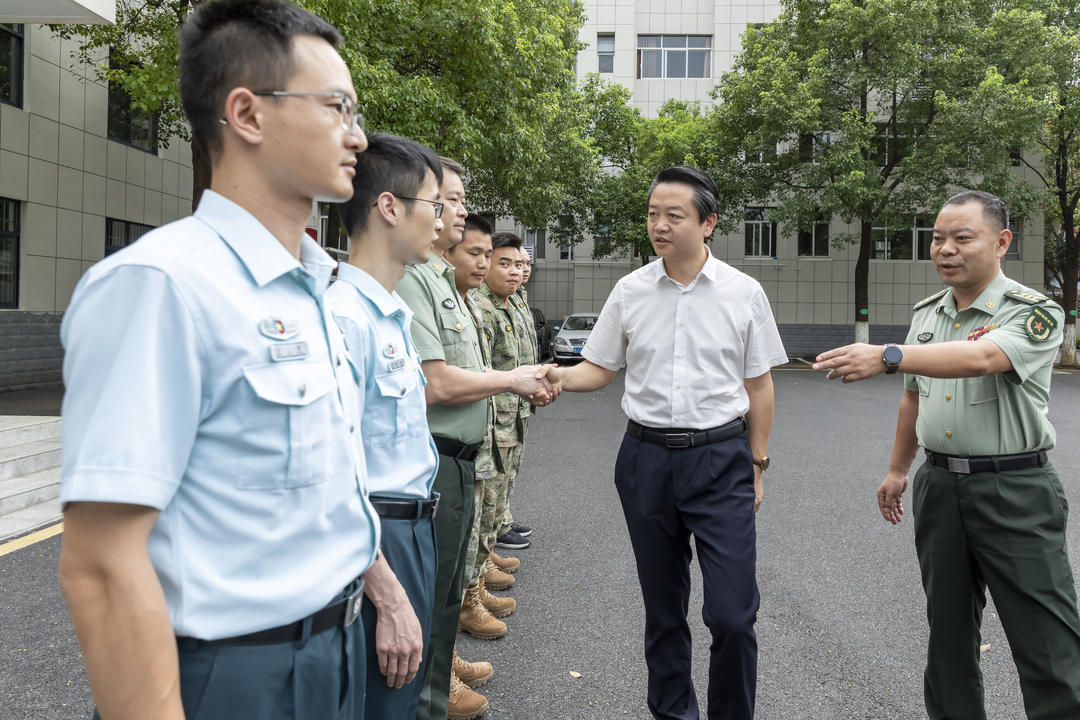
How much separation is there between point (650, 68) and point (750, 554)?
96.1 feet

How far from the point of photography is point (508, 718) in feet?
10.3

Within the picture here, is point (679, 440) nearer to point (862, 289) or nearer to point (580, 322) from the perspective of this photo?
point (580, 322)

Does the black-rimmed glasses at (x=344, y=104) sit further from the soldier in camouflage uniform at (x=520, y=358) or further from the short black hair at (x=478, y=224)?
the soldier in camouflage uniform at (x=520, y=358)

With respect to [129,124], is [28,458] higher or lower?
lower

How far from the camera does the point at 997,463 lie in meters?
2.69

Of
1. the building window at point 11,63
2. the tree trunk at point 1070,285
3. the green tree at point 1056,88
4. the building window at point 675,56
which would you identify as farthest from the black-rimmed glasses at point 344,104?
the building window at point 675,56

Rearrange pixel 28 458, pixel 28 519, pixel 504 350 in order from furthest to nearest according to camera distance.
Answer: pixel 28 458 → pixel 28 519 → pixel 504 350

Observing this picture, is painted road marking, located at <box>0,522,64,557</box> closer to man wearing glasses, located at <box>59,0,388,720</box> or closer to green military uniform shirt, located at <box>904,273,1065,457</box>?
man wearing glasses, located at <box>59,0,388,720</box>

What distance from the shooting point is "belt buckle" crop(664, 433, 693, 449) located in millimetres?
2975

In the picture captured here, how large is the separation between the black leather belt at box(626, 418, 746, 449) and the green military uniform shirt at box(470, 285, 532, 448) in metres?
1.24

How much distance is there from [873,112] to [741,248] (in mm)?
7029

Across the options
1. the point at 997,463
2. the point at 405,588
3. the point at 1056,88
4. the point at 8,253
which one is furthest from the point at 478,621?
the point at 1056,88

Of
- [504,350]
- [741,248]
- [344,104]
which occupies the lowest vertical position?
[504,350]

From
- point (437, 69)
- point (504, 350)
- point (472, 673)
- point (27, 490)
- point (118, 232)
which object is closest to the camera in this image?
point (472, 673)
